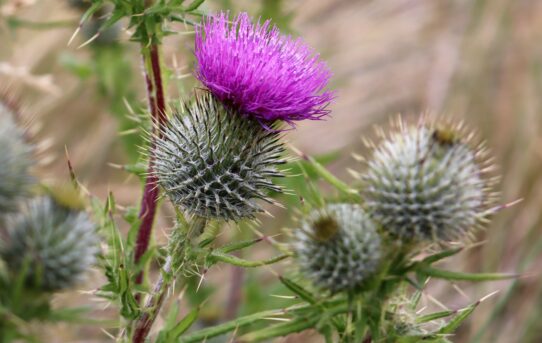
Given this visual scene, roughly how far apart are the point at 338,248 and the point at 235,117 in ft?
2.04

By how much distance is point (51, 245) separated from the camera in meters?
3.67

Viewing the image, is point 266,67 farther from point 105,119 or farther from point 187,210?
point 105,119

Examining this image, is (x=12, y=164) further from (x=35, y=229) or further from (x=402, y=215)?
(x=402, y=215)

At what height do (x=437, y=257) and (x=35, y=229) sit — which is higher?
(x=437, y=257)

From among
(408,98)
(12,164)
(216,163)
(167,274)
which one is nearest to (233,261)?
(167,274)

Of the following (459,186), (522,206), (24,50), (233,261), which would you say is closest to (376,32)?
(522,206)

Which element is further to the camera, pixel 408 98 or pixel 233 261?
pixel 408 98

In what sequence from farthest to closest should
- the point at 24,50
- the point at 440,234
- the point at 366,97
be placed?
the point at 366,97
the point at 24,50
the point at 440,234

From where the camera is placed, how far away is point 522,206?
7.41 m

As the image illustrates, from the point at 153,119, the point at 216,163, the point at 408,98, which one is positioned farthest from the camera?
the point at 408,98

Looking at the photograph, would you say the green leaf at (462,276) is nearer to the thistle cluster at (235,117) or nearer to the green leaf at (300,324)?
the green leaf at (300,324)

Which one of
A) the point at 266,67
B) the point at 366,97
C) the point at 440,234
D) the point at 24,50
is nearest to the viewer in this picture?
the point at 266,67

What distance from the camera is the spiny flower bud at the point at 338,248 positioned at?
2.50 meters

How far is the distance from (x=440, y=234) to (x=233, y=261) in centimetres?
83
